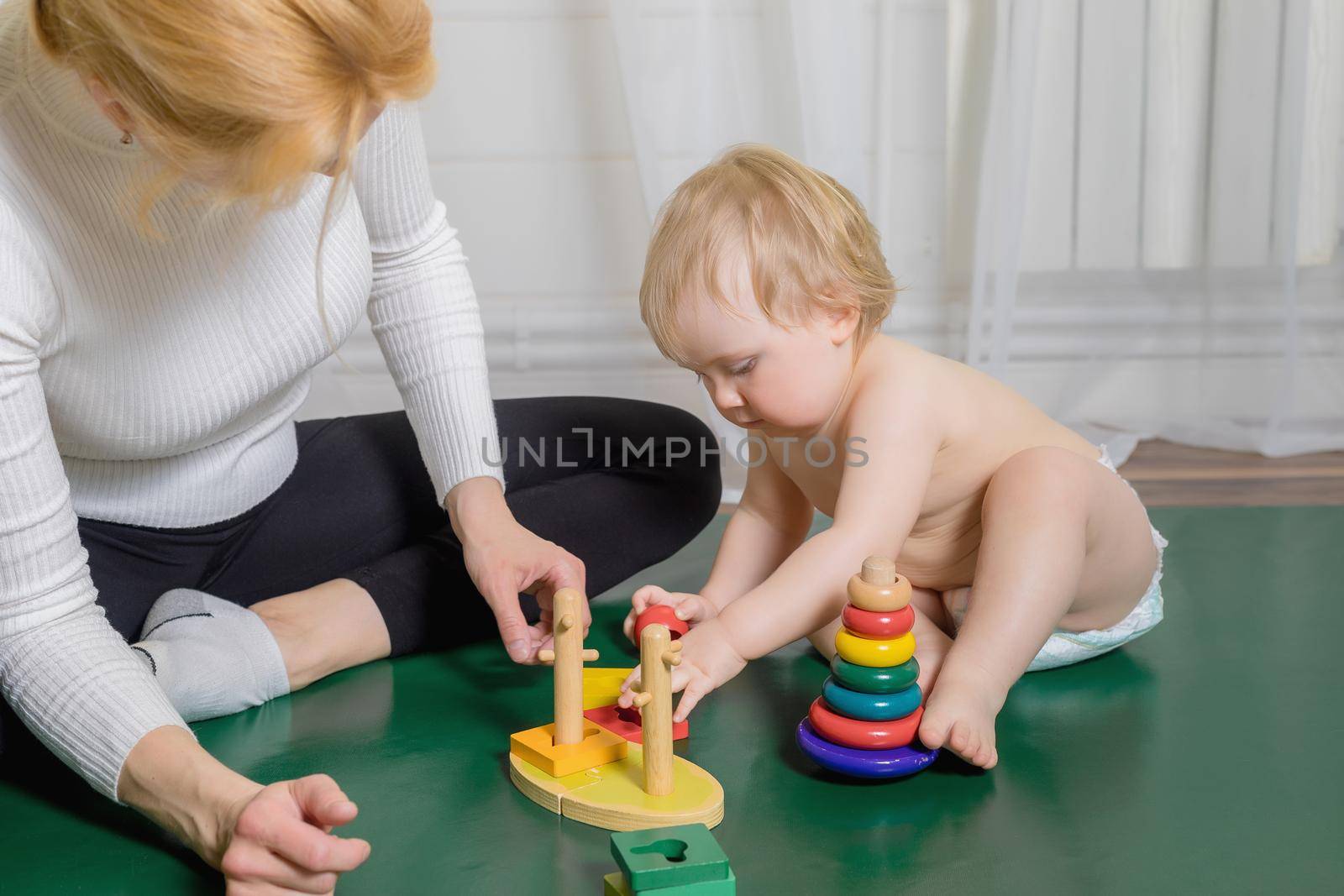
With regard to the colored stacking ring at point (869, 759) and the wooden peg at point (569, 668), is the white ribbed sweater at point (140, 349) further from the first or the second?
the colored stacking ring at point (869, 759)

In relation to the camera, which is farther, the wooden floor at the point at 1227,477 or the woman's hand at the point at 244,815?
the wooden floor at the point at 1227,477

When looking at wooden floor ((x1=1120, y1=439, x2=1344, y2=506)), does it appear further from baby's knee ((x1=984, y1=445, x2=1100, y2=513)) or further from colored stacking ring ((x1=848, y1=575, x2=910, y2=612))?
colored stacking ring ((x1=848, y1=575, x2=910, y2=612))

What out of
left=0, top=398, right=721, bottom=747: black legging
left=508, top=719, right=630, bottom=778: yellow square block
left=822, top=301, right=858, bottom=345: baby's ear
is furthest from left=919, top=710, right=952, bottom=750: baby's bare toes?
left=0, top=398, right=721, bottom=747: black legging

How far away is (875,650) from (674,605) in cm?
27

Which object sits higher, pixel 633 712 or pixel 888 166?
pixel 888 166

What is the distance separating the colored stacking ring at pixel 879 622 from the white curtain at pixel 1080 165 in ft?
3.18

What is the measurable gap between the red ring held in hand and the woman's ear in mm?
547

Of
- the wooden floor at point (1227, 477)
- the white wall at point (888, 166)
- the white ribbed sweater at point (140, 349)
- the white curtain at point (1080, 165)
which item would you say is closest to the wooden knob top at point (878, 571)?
the white ribbed sweater at point (140, 349)

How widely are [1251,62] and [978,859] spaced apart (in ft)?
4.90

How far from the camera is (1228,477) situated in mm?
1779

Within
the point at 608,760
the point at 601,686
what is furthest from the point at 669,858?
the point at 601,686

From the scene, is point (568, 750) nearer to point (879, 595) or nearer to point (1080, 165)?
point (879, 595)

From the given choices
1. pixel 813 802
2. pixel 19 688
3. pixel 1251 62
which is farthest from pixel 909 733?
pixel 1251 62

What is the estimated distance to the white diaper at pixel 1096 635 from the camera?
1.11 m
